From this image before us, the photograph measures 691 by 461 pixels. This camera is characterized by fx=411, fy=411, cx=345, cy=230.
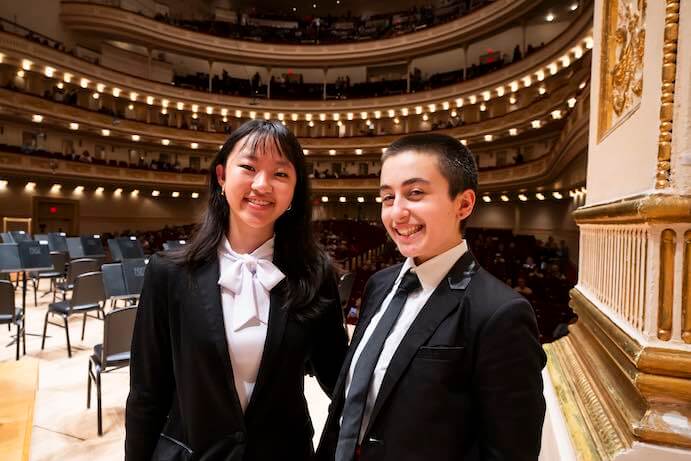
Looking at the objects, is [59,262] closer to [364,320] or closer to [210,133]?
[364,320]

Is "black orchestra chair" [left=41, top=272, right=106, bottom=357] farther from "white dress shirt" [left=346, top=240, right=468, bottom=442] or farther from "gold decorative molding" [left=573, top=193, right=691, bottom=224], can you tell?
"gold decorative molding" [left=573, top=193, right=691, bottom=224]

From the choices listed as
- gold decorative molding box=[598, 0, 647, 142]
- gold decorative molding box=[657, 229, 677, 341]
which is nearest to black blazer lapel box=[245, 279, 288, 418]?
gold decorative molding box=[657, 229, 677, 341]

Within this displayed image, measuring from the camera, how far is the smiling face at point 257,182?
136 centimetres

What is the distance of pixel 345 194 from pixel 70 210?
1410cm

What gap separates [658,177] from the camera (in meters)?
0.93

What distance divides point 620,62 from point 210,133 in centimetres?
2374

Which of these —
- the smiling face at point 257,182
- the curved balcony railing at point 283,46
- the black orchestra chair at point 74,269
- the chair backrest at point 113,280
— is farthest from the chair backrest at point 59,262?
the curved balcony railing at point 283,46

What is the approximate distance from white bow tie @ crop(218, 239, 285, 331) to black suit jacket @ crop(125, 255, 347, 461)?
0.04 m

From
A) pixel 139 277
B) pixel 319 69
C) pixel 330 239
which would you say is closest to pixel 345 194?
pixel 319 69

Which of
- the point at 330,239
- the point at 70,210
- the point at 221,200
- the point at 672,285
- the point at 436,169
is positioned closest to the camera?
the point at 672,285

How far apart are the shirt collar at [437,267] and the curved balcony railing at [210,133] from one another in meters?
10.9

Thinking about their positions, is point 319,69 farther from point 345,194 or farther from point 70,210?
point 70,210

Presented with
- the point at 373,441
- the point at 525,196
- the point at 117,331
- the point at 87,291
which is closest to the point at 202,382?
the point at 373,441

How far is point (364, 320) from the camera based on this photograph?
132 centimetres
